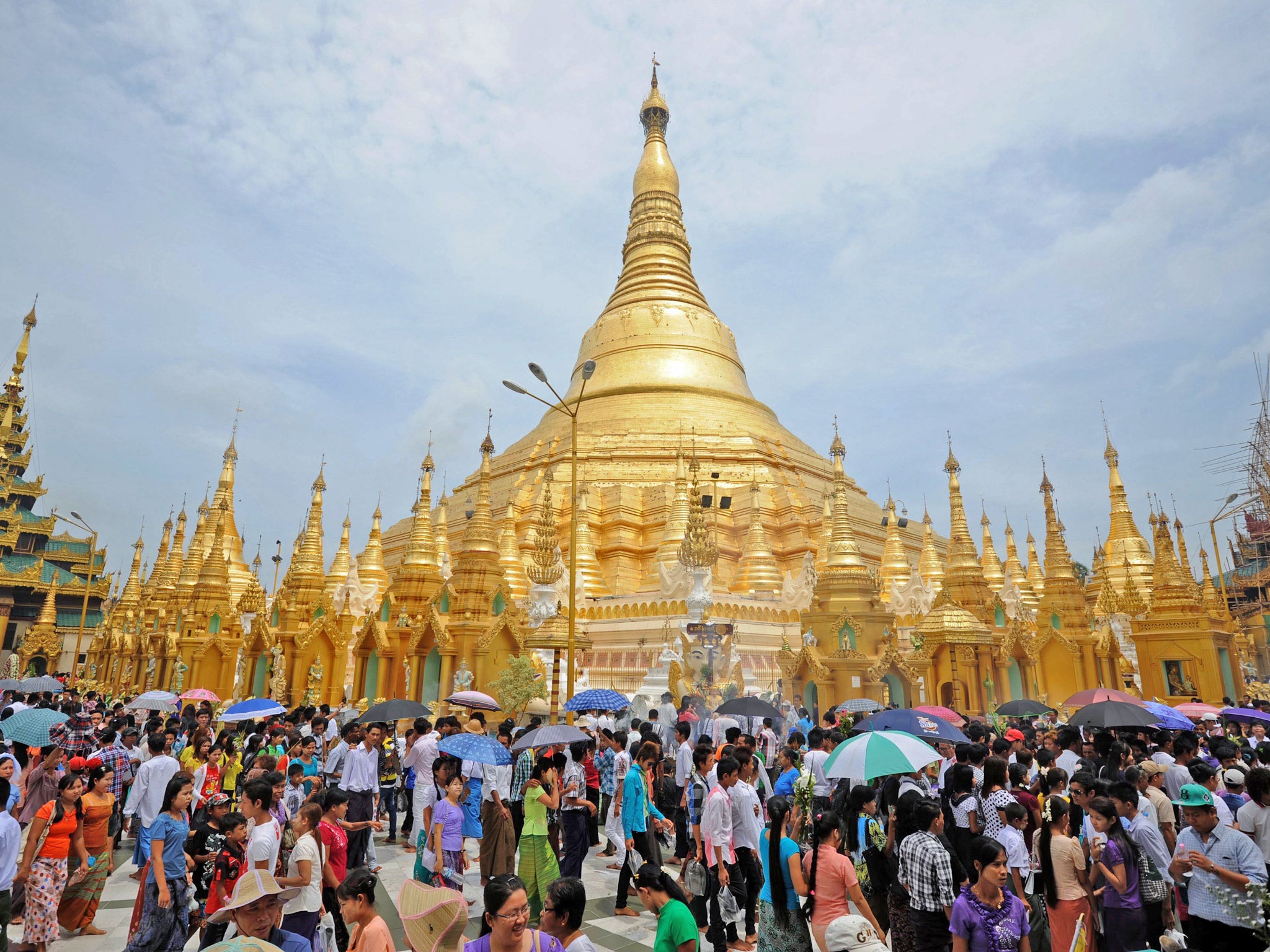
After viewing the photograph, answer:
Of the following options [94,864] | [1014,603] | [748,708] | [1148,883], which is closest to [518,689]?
[748,708]

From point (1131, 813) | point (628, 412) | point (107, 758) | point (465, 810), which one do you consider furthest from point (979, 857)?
point (628, 412)

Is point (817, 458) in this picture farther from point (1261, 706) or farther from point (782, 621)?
point (1261, 706)

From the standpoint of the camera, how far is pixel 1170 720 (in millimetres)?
11383

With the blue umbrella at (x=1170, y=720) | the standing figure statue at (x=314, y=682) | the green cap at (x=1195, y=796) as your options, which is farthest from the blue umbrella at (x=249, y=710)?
the standing figure statue at (x=314, y=682)

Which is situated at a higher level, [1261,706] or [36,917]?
[1261,706]

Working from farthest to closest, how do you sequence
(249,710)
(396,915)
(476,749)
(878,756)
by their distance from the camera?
(249,710) → (396,915) → (476,749) → (878,756)

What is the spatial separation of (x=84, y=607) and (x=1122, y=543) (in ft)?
157

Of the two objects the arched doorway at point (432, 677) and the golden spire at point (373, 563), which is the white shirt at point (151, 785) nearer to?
the arched doorway at point (432, 677)

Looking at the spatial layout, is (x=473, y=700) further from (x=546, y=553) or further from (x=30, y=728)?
(x=546, y=553)

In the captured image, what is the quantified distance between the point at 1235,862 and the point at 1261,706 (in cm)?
1542

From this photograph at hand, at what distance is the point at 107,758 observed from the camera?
29.5ft

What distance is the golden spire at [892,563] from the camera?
29266 mm

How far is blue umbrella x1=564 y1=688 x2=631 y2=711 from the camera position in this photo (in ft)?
43.4

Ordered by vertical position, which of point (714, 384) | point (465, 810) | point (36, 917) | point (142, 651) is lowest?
point (36, 917)
